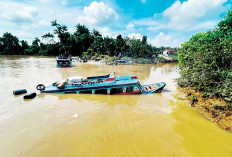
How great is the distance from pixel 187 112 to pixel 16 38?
116 m

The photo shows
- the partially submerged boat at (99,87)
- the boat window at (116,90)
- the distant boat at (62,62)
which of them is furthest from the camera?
the distant boat at (62,62)

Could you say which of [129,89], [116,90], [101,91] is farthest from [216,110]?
[101,91]

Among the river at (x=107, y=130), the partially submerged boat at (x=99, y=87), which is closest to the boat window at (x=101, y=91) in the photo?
the partially submerged boat at (x=99, y=87)

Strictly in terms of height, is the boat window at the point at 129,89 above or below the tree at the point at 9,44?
below

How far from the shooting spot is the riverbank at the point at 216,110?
6.77 m

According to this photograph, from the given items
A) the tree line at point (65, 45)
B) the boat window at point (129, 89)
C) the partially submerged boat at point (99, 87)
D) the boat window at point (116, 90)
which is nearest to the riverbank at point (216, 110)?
the partially submerged boat at point (99, 87)

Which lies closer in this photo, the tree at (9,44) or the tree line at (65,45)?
the tree line at (65,45)

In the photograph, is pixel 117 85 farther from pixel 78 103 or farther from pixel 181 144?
pixel 181 144

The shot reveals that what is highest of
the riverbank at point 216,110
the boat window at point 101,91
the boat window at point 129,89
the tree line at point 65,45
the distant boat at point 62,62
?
the tree line at point 65,45

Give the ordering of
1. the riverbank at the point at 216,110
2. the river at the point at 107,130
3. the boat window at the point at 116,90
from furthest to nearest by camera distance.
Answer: the boat window at the point at 116,90
the riverbank at the point at 216,110
the river at the point at 107,130

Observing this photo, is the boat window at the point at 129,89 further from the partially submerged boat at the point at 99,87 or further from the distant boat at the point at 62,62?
the distant boat at the point at 62,62

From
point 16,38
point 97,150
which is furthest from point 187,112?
point 16,38

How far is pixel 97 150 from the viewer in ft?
16.1

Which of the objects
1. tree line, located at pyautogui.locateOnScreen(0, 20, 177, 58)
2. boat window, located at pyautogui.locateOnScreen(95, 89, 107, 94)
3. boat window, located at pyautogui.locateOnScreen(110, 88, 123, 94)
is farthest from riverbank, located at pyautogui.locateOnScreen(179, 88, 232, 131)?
tree line, located at pyautogui.locateOnScreen(0, 20, 177, 58)
